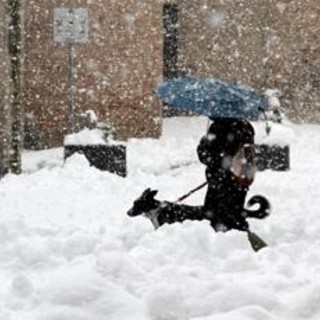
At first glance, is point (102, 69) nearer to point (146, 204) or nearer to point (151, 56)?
point (151, 56)

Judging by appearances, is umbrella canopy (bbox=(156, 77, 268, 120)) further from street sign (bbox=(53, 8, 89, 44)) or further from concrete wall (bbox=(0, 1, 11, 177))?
street sign (bbox=(53, 8, 89, 44))

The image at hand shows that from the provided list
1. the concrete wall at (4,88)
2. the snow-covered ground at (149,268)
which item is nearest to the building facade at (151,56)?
the concrete wall at (4,88)

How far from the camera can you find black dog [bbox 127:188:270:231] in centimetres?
783

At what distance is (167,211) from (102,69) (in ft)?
36.9

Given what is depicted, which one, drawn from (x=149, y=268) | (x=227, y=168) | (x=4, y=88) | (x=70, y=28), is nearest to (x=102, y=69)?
(x=70, y=28)

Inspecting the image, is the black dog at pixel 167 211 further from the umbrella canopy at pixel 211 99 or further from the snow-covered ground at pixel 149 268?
the umbrella canopy at pixel 211 99

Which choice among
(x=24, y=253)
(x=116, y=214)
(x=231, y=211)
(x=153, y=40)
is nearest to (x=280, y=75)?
(x=153, y=40)

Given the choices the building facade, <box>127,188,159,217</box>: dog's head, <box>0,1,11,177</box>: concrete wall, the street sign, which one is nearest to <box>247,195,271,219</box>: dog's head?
<box>127,188,159,217</box>: dog's head

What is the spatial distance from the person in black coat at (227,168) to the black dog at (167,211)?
7 cm

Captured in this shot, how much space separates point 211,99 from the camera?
314 inches

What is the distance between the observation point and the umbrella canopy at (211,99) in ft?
25.8

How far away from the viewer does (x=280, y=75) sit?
23.5 metres

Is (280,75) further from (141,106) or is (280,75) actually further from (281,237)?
(281,237)

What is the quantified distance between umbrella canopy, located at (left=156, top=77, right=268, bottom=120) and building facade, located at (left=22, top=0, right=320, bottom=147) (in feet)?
24.7
